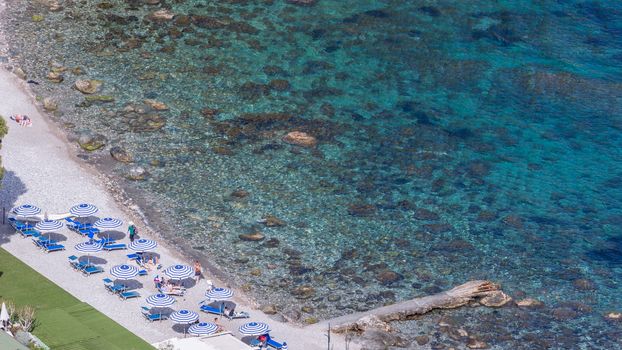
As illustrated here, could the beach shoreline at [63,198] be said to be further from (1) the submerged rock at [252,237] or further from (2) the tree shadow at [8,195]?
(1) the submerged rock at [252,237]

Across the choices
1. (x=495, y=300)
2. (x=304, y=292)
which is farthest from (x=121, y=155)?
(x=495, y=300)

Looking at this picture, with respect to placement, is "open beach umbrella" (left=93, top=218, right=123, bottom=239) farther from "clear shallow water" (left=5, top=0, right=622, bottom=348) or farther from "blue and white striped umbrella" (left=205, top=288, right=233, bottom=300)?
"blue and white striped umbrella" (left=205, top=288, right=233, bottom=300)

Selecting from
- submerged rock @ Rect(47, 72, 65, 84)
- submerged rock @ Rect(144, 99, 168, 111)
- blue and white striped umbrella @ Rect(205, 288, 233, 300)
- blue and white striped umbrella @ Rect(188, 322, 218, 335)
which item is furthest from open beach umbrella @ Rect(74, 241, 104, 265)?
submerged rock @ Rect(47, 72, 65, 84)

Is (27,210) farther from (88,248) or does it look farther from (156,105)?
(156,105)

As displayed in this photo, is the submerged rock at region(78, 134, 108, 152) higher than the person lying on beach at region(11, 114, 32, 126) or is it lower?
lower

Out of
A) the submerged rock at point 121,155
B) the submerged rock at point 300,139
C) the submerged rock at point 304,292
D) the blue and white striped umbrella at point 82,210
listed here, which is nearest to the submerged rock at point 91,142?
the submerged rock at point 121,155

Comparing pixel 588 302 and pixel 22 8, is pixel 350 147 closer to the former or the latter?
pixel 588 302

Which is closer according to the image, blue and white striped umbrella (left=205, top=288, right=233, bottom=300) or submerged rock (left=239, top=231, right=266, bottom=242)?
blue and white striped umbrella (left=205, top=288, right=233, bottom=300)
